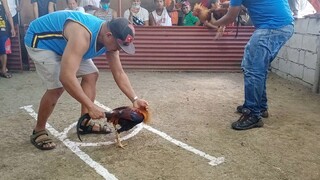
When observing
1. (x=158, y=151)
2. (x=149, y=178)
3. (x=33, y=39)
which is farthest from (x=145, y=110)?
(x=33, y=39)

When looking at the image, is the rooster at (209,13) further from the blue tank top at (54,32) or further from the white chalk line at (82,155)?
the white chalk line at (82,155)

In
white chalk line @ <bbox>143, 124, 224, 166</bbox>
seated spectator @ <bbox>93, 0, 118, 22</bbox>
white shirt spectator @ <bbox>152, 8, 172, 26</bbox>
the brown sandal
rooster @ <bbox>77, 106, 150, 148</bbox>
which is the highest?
seated spectator @ <bbox>93, 0, 118, 22</bbox>

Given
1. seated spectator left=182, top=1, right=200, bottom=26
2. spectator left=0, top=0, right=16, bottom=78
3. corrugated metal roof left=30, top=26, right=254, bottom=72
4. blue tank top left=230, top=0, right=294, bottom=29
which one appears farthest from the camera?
seated spectator left=182, top=1, right=200, bottom=26

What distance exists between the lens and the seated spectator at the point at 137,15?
327 inches

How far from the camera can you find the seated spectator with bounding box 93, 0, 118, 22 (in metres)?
8.27

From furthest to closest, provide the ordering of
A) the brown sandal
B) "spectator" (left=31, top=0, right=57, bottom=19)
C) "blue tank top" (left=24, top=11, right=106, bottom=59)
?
"spectator" (left=31, top=0, right=57, bottom=19)
the brown sandal
"blue tank top" (left=24, top=11, right=106, bottom=59)

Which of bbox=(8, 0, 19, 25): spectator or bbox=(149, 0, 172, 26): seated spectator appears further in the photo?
bbox=(149, 0, 172, 26): seated spectator

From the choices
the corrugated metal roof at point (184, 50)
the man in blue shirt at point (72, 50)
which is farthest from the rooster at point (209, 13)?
→ the corrugated metal roof at point (184, 50)

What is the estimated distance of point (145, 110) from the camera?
3.38 m

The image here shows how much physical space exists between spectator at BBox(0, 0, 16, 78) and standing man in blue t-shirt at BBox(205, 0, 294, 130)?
5107 mm

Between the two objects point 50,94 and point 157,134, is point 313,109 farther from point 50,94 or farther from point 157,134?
point 50,94

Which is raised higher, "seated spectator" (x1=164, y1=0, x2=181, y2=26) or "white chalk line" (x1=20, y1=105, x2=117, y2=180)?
"seated spectator" (x1=164, y1=0, x2=181, y2=26)

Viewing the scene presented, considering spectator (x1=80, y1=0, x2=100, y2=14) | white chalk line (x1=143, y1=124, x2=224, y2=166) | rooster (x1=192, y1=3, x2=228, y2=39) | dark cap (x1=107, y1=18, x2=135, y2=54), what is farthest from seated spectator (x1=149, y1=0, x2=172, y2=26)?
dark cap (x1=107, y1=18, x2=135, y2=54)

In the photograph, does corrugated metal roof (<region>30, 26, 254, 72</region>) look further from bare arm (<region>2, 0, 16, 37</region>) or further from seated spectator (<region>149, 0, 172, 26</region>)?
bare arm (<region>2, 0, 16, 37</region>)
